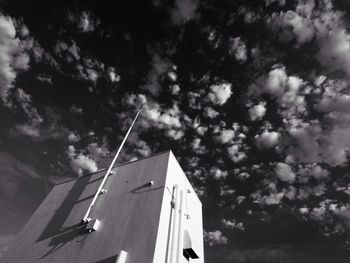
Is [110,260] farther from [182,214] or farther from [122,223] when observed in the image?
[182,214]

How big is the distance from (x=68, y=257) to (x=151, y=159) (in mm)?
5435

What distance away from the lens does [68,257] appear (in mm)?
7855

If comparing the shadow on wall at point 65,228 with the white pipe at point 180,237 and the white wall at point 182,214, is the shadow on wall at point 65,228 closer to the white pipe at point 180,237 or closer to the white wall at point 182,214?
the white wall at point 182,214

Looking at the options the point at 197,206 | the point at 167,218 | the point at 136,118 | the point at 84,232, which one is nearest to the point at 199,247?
the point at 197,206

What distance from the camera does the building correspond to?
7.21 m

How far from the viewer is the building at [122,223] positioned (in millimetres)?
7211

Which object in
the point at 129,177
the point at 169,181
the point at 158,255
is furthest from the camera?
the point at 129,177

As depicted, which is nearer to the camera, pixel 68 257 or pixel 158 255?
pixel 158 255

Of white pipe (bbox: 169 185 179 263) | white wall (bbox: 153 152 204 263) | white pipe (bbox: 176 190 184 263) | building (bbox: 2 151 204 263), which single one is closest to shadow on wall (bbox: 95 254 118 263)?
building (bbox: 2 151 204 263)

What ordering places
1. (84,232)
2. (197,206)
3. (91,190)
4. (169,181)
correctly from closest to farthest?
(84,232) < (169,181) < (91,190) < (197,206)

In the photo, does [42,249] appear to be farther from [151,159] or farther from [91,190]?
[151,159]

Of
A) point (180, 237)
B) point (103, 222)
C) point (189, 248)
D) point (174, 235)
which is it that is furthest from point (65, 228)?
point (189, 248)

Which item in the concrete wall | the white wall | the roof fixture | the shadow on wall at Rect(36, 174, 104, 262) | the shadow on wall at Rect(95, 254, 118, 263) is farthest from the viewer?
the shadow on wall at Rect(36, 174, 104, 262)

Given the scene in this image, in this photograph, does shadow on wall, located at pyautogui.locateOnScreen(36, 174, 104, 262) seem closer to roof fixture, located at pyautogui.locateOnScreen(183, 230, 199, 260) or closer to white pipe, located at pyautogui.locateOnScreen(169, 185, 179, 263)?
white pipe, located at pyautogui.locateOnScreen(169, 185, 179, 263)
